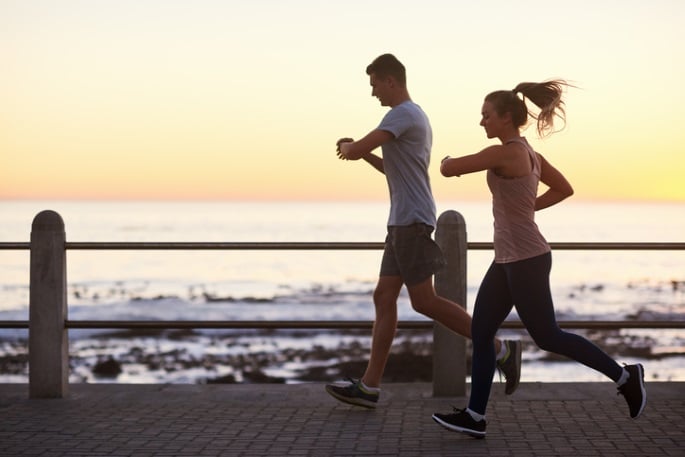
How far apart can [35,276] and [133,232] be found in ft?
329

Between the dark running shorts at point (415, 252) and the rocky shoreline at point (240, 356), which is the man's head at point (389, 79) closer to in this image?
the dark running shorts at point (415, 252)

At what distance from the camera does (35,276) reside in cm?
818

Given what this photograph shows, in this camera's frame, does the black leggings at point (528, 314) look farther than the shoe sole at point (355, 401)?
No

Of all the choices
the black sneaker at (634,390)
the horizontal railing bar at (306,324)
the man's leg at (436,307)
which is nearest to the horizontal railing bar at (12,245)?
the horizontal railing bar at (306,324)

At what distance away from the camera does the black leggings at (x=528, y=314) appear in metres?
6.35

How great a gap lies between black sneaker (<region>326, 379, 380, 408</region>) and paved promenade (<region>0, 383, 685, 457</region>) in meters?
0.07

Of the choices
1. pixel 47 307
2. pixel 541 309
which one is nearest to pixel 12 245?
pixel 47 307

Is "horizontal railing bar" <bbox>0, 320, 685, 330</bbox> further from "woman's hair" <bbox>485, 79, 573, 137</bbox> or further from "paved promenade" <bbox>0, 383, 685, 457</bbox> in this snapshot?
"woman's hair" <bbox>485, 79, 573, 137</bbox>

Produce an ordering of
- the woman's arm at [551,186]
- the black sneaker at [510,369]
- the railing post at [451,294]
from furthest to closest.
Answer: the railing post at [451,294] < the black sneaker at [510,369] < the woman's arm at [551,186]

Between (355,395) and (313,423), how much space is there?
1.62 ft

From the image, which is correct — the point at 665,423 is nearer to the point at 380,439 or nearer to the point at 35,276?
the point at 380,439

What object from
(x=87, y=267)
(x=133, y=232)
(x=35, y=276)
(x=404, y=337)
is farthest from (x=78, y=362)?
(x=133, y=232)

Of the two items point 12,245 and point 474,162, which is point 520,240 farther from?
point 12,245

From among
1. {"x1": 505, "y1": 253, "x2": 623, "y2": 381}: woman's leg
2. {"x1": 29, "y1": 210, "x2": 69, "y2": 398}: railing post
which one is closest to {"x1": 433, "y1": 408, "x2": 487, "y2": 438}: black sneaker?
{"x1": 505, "y1": 253, "x2": 623, "y2": 381}: woman's leg
